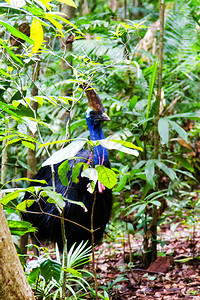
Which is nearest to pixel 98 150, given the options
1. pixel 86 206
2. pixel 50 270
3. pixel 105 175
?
pixel 86 206

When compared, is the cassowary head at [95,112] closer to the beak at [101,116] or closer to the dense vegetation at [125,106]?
the beak at [101,116]

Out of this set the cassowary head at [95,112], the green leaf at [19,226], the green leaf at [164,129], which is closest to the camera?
the green leaf at [19,226]

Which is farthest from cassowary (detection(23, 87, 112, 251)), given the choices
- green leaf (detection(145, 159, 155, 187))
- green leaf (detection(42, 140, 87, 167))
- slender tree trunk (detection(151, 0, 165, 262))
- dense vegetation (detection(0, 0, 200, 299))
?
green leaf (detection(42, 140, 87, 167))

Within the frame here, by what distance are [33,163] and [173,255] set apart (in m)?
1.41

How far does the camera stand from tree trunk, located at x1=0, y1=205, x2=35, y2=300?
1.00m

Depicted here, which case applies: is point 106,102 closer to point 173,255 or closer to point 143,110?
point 143,110

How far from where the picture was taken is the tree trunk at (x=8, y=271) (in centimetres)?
100

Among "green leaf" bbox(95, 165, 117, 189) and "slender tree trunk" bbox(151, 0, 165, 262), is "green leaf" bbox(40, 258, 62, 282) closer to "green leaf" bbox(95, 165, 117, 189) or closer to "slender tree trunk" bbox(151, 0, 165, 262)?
"green leaf" bbox(95, 165, 117, 189)

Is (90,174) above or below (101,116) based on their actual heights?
below

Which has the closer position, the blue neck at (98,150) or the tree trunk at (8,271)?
the tree trunk at (8,271)

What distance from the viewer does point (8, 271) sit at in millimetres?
1014

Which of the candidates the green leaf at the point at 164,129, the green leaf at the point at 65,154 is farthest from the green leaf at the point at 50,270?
the green leaf at the point at 164,129

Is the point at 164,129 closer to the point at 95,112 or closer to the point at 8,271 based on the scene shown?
the point at 95,112

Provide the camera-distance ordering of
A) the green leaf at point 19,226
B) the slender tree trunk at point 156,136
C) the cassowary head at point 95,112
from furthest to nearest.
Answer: the slender tree trunk at point 156,136 < the cassowary head at point 95,112 < the green leaf at point 19,226
